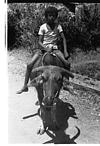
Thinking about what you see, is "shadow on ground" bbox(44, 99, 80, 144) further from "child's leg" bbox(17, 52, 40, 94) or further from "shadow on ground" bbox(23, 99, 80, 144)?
"child's leg" bbox(17, 52, 40, 94)

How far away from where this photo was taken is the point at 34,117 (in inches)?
234

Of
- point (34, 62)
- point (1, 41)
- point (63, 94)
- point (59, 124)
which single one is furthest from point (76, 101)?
point (1, 41)

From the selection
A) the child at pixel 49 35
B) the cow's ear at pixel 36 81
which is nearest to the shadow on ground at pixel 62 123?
the cow's ear at pixel 36 81

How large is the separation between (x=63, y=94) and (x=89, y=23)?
1.66m

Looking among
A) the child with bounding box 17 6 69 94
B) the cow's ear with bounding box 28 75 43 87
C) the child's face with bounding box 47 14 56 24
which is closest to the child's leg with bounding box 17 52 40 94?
the child with bounding box 17 6 69 94

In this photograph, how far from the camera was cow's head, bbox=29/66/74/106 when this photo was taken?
5168mm

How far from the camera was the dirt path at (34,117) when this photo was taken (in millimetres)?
5574

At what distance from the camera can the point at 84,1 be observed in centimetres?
658

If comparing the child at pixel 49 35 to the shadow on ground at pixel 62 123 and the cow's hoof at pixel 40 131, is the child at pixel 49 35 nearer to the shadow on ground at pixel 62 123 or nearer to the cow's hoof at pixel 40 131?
the shadow on ground at pixel 62 123

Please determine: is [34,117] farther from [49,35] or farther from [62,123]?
[49,35]

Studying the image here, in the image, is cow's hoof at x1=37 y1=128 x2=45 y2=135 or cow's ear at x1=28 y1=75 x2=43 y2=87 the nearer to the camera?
cow's ear at x1=28 y1=75 x2=43 y2=87

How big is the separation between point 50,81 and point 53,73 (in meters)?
0.15

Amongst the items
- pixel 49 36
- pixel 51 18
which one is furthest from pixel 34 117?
pixel 51 18

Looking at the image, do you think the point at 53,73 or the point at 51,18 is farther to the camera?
the point at 51,18
